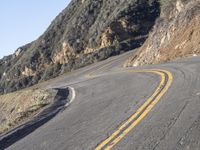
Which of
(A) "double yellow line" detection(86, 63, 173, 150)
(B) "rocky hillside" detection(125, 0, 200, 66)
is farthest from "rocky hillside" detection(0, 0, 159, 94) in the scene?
(A) "double yellow line" detection(86, 63, 173, 150)

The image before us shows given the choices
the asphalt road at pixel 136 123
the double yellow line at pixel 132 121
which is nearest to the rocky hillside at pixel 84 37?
the asphalt road at pixel 136 123

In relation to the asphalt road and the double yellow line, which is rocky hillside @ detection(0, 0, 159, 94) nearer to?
the asphalt road

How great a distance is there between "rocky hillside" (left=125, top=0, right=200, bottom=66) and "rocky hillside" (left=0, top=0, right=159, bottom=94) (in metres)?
15.0

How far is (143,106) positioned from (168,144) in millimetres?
3380

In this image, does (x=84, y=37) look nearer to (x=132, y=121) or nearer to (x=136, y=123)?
(x=132, y=121)

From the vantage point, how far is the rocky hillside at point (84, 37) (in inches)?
1994

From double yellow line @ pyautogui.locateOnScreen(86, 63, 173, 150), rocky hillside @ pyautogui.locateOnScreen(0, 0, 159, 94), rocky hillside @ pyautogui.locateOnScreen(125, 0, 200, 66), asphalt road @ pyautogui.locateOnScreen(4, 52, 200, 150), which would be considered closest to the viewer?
asphalt road @ pyautogui.locateOnScreen(4, 52, 200, 150)

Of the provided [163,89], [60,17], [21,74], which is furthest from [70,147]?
[60,17]

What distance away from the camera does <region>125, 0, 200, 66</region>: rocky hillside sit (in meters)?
24.4

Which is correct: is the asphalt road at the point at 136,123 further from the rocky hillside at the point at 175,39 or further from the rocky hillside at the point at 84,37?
the rocky hillside at the point at 84,37

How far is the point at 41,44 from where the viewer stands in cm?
6303

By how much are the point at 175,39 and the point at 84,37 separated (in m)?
29.9

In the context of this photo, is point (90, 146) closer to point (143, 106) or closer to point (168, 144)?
point (168, 144)

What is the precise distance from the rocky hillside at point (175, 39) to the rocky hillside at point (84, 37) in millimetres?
15047
